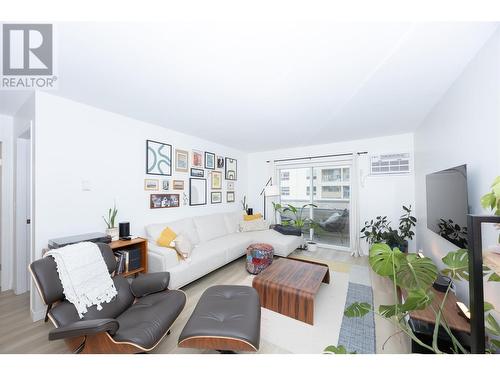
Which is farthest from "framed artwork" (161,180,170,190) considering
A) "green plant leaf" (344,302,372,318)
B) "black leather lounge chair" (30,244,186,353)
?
"green plant leaf" (344,302,372,318)

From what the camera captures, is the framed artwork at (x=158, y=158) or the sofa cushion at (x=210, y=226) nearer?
the framed artwork at (x=158, y=158)

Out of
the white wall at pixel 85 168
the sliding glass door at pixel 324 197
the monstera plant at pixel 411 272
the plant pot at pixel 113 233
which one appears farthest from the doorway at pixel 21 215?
the sliding glass door at pixel 324 197

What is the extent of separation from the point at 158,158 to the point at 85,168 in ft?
3.26

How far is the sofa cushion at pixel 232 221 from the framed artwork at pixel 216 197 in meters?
0.39

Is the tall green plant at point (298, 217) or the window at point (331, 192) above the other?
the window at point (331, 192)

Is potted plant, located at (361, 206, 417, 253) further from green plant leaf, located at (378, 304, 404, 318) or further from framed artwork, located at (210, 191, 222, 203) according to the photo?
framed artwork, located at (210, 191, 222, 203)

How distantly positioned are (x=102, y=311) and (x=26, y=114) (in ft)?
7.97

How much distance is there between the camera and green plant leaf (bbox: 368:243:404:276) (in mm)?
1007

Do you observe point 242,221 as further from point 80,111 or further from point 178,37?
point 178,37

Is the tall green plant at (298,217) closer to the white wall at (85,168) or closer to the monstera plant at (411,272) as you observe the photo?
the white wall at (85,168)

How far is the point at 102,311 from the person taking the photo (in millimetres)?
1510

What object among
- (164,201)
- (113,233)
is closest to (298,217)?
(164,201)

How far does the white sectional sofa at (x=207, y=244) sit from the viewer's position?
7.81 feet

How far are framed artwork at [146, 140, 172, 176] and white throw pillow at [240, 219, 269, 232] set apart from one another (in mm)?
1996
